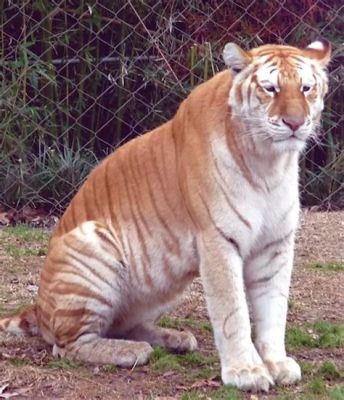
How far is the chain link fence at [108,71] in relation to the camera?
25.6 ft

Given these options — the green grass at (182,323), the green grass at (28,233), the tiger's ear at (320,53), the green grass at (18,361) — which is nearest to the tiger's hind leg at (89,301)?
the green grass at (18,361)

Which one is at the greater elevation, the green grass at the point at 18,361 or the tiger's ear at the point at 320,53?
the tiger's ear at the point at 320,53

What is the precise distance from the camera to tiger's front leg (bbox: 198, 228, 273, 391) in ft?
13.0

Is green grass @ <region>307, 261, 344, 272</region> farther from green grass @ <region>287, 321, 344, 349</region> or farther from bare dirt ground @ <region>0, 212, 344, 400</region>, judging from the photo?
green grass @ <region>287, 321, 344, 349</region>

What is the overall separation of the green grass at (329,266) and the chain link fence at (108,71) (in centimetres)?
194

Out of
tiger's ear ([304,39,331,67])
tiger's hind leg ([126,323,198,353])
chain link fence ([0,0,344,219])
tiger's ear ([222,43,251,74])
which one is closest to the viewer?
tiger's ear ([222,43,251,74])

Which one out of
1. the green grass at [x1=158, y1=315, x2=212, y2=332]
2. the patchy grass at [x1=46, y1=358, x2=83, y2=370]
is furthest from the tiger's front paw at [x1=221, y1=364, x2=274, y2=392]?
the green grass at [x1=158, y1=315, x2=212, y2=332]

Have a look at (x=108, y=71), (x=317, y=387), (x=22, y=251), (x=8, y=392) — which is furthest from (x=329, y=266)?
(x=108, y=71)

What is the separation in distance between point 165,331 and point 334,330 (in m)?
0.72

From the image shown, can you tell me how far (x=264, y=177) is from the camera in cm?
405

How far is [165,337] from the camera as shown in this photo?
14.8 ft

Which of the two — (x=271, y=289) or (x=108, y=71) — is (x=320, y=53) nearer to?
(x=271, y=289)

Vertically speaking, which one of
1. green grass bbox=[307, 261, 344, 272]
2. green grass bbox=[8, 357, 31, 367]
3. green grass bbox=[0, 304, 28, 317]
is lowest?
green grass bbox=[307, 261, 344, 272]

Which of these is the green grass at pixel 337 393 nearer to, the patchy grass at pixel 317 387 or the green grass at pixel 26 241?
the patchy grass at pixel 317 387
